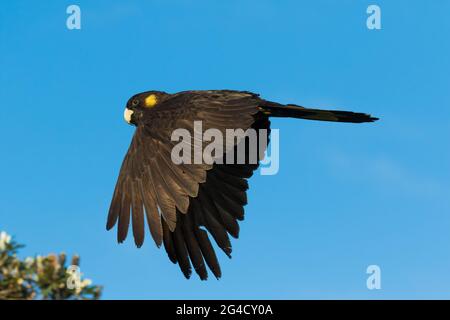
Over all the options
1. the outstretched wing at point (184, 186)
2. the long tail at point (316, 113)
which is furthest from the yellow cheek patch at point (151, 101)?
the long tail at point (316, 113)

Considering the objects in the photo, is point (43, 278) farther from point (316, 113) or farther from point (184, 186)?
point (316, 113)

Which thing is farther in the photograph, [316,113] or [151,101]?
[151,101]

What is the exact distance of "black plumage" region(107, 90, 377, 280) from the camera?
21.4 feet

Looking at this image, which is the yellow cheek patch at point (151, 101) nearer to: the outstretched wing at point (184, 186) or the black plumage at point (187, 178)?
the black plumage at point (187, 178)

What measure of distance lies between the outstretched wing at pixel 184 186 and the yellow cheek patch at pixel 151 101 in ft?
2.19

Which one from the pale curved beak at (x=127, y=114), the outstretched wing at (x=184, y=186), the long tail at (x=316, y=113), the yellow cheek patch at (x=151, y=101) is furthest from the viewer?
the pale curved beak at (x=127, y=114)

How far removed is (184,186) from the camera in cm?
646

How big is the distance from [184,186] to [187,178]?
78 mm

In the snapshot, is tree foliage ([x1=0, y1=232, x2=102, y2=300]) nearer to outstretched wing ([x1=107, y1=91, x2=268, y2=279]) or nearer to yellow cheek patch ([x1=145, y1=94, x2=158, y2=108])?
outstretched wing ([x1=107, y1=91, x2=268, y2=279])

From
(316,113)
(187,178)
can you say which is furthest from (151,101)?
(187,178)

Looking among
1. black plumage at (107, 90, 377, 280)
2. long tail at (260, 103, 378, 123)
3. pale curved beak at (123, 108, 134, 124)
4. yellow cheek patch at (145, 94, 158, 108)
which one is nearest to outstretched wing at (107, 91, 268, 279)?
black plumage at (107, 90, 377, 280)

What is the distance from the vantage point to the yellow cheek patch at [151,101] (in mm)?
8539

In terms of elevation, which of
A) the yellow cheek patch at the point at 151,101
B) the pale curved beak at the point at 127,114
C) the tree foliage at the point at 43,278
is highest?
the yellow cheek patch at the point at 151,101
